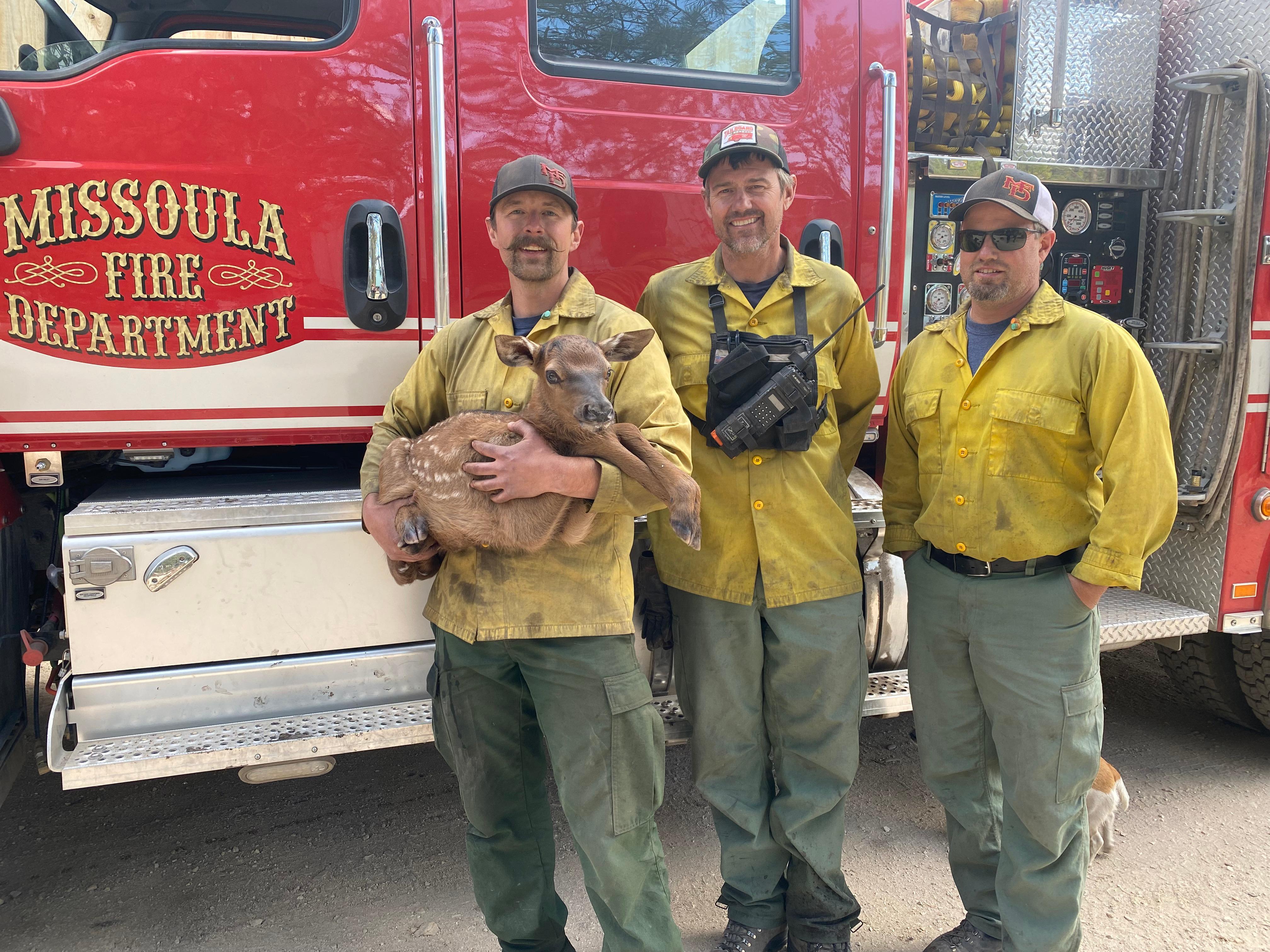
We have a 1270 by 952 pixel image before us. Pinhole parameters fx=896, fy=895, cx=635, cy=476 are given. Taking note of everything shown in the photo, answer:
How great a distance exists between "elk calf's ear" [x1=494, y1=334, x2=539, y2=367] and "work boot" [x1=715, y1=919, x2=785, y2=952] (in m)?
1.78

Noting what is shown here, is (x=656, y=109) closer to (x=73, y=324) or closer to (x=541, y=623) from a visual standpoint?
(x=541, y=623)

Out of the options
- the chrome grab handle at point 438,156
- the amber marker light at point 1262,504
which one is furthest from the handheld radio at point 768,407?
the amber marker light at point 1262,504

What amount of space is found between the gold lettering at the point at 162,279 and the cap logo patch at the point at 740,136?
158cm

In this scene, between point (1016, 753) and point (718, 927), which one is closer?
point (1016, 753)

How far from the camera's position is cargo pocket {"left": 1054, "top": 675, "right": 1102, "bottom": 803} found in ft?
7.74

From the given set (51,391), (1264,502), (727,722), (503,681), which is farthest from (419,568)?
(1264,502)

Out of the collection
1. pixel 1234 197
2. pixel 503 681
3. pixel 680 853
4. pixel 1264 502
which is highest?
pixel 1234 197

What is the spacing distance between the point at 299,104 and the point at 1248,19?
344cm

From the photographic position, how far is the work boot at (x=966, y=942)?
264cm

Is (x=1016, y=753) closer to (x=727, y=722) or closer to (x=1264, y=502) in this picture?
(x=727, y=722)

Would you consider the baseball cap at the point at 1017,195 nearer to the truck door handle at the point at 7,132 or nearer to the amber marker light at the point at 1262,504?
the amber marker light at the point at 1262,504

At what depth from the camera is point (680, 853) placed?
10.8 feet

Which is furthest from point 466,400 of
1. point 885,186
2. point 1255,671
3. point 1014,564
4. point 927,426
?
point 1255,671

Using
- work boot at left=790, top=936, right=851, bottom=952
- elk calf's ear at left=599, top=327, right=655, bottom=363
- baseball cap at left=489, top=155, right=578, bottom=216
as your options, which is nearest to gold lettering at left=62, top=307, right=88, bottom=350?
baseball cap at left=489, top=155, right=578, bottom=216
